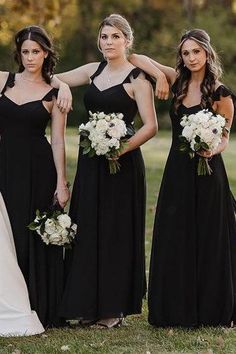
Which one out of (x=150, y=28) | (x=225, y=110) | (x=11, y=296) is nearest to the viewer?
(x=11, y=296)

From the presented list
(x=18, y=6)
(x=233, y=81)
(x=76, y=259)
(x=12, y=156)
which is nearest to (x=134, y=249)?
(x=76, y=259)

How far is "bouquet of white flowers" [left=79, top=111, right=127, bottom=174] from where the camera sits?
673cm

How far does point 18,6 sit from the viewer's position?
19.8 metres

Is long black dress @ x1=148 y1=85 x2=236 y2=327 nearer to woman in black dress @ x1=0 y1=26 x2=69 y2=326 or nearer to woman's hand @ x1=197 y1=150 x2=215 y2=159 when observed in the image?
woman's hand @ x1=197 y1=150 x2=215 y2=159

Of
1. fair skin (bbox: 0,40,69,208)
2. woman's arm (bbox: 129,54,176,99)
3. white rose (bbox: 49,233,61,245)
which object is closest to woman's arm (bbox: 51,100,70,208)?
fair skin (bbox: 0,40,69,208)

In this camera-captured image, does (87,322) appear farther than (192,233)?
Yes

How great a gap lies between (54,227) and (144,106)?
45.8 inches

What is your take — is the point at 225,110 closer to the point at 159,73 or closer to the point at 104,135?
the point at 159,73

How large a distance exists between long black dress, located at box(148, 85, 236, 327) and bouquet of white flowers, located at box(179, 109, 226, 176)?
0.81 feet

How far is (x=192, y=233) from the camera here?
704cm

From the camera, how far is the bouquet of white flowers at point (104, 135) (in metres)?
6.73

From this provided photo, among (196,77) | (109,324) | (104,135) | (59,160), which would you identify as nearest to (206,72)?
(196,77)

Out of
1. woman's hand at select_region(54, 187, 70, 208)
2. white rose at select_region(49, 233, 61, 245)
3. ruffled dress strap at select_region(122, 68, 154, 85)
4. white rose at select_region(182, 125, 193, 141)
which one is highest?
ruffled dress strap at select_region(122, 68, 154, 85)

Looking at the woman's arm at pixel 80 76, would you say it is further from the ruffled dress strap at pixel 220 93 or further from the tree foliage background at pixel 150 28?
the tree foliage background at pixel 150 28
